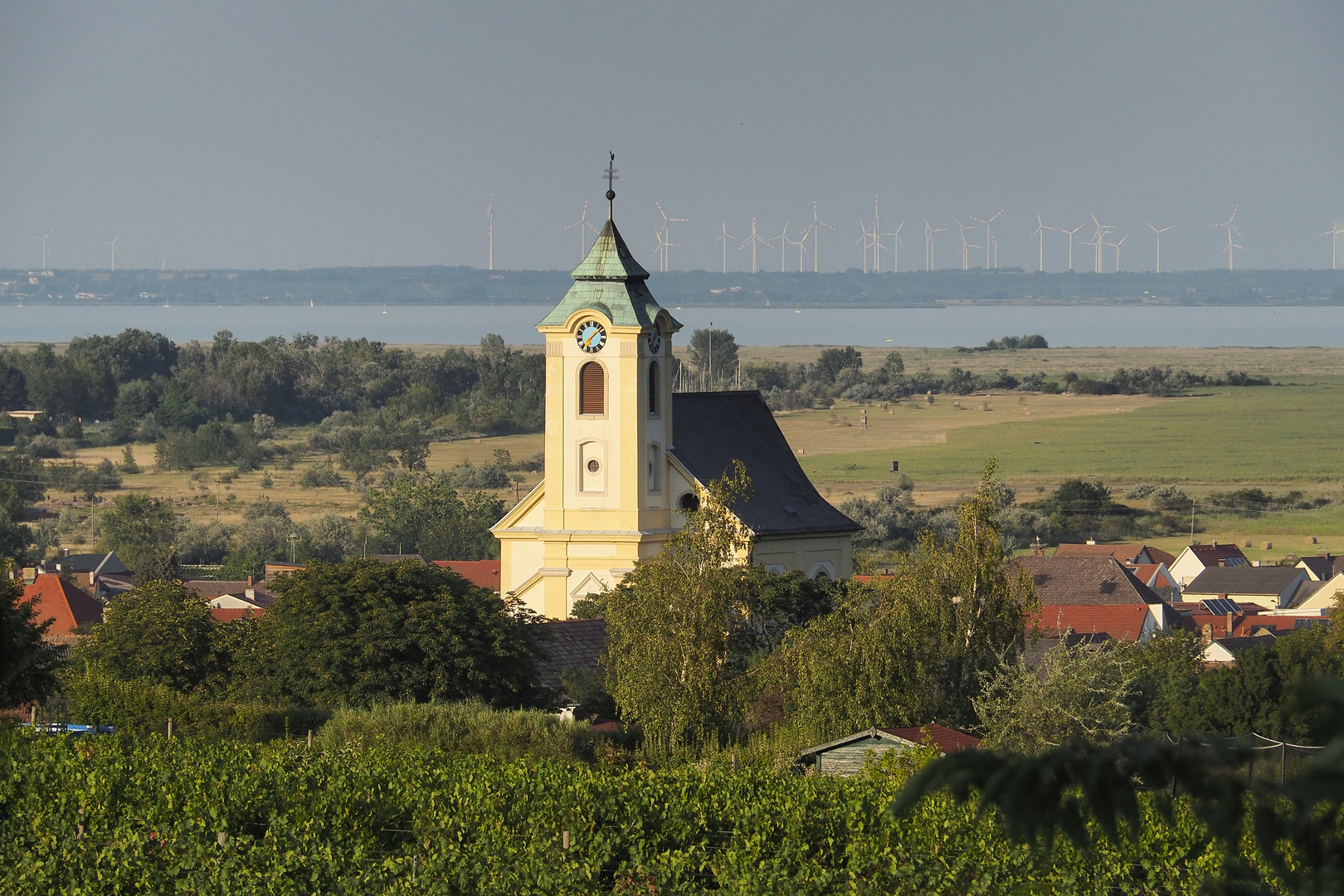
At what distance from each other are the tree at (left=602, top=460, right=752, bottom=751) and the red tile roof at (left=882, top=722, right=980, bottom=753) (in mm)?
4360

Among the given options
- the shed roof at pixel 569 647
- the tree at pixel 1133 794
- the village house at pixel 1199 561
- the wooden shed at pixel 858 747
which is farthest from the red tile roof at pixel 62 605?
the tree at pixel 1133 794

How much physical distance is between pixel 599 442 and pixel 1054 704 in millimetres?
25192

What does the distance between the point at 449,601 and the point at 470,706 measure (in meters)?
7.41

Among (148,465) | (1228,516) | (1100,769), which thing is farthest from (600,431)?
(148,465)

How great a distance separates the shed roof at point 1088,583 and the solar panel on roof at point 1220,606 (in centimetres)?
189

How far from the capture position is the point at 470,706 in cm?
3572

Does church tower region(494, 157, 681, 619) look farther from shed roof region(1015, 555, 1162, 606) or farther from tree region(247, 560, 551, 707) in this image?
shed roof region(1015, 555, 1162, 606)

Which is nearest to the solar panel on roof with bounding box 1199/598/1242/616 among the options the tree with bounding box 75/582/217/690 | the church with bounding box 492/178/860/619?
the church with bounding box 492/178/860/619

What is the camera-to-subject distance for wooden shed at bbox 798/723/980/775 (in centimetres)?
3150

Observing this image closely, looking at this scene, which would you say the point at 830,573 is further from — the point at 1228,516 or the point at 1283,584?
the point at 1228,516

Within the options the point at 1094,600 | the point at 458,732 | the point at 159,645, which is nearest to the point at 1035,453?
the point at 1094,600

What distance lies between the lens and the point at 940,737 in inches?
1282

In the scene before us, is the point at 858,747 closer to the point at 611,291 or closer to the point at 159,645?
the point at 159,645

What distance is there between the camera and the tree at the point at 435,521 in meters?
99.8
